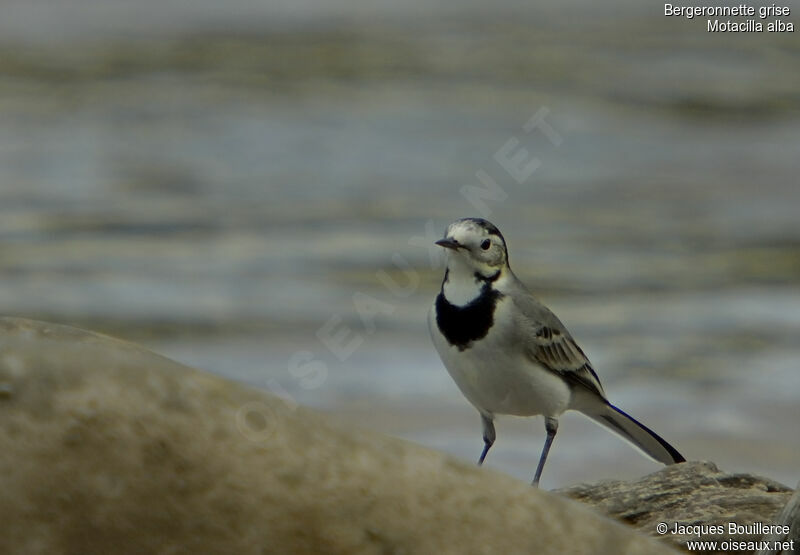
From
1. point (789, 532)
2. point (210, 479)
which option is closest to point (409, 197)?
point (789, 532)

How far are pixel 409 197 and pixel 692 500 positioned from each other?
8.98 meters

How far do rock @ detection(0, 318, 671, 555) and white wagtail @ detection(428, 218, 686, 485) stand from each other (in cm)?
128

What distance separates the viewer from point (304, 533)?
3.54 metres

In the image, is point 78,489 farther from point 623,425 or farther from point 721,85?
point 721,85

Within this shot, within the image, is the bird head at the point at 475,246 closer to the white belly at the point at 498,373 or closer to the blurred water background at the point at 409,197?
the white belly at the point at 498,373

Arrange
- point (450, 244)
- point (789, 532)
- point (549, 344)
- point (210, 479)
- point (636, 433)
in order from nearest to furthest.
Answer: point (210, 479) < point (789, 532) < point (450, 244) < point (549, 344) < point (636, 433)

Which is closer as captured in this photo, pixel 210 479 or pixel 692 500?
pixel 210 479

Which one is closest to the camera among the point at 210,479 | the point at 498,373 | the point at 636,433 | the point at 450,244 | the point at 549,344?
the point at 210,479

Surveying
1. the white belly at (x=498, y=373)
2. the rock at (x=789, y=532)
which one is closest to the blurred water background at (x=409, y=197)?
the white belly at (x=498, y=373)

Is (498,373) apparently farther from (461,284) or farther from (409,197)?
(409,197)

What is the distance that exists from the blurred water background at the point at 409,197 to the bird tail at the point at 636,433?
111 cm

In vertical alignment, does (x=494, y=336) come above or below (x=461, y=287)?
below

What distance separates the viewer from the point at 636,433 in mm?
5875

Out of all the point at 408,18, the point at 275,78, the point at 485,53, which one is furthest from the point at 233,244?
the point at 408,18
